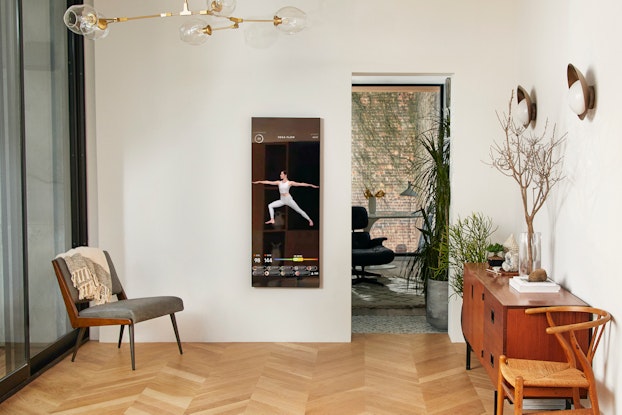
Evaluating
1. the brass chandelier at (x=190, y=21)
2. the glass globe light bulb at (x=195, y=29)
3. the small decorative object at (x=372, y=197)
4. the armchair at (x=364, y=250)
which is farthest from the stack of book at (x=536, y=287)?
the small decorative object at (x=372, y=197)

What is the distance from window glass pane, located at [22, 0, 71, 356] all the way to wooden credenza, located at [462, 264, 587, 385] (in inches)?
127

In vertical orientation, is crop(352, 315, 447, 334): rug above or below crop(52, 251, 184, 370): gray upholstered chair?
below

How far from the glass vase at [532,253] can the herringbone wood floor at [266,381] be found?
890 mm

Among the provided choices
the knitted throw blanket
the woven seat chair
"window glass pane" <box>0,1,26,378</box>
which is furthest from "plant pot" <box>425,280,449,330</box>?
"window glass pane" <box>0,1,26,378</box>

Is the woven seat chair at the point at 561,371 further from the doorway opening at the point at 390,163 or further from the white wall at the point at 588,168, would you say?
the doorway opening at the point at 390,163

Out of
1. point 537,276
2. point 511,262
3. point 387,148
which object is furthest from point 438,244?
point 387,148

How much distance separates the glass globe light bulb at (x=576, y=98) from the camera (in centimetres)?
357

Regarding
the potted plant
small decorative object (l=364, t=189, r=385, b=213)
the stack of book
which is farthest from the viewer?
small decorative object (l=364, t=189, r=385, b=213)

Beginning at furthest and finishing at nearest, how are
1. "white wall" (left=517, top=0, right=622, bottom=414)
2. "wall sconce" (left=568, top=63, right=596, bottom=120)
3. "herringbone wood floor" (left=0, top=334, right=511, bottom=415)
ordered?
1. "herringbone wood floor" (left=0, top=334, right=511, bottom=415)
2. "wall sconce" (left=568, top=63, right=596, bottom=120)
3. "white wall" (left=517, top=0, right=622, bottom=414)

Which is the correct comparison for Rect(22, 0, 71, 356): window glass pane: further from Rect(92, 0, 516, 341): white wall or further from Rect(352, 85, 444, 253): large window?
Rect(352, 85, 444, 253): large window

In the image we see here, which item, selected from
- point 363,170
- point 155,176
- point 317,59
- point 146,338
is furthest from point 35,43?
point 363,170

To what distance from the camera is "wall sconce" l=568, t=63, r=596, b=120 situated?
11.7 ft

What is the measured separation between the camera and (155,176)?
5574 mm

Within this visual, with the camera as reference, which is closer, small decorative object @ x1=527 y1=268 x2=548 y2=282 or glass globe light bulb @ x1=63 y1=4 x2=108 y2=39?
glass globe light bulb @ x1=63 y1=4 x2=108 y2=39
